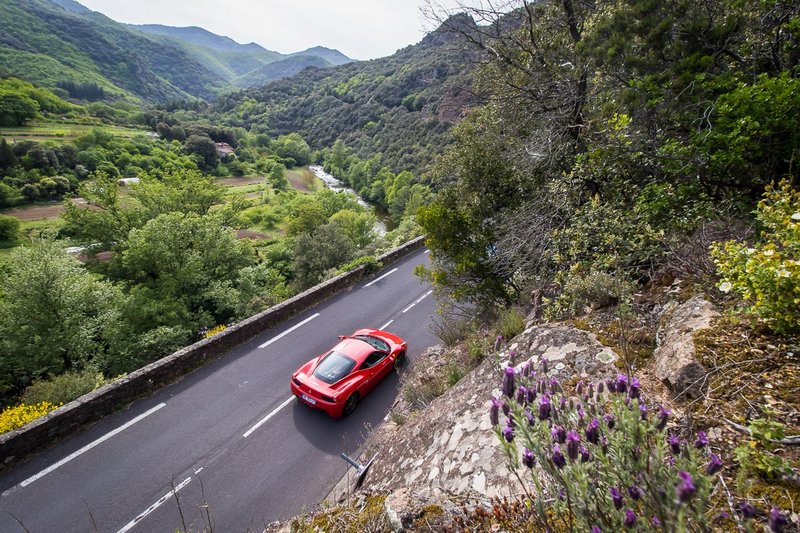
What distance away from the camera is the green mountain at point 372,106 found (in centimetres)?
6581

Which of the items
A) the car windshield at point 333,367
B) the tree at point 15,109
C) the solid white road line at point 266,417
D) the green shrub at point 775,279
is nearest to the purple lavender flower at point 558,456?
the green shrub at point 775,279

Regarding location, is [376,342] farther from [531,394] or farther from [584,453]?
[584,453]

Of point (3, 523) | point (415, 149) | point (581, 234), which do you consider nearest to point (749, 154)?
point (581, 234)

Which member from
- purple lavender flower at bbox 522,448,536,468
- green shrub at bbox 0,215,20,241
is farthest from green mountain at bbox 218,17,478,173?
green shrub at bbox 0,215,20,241

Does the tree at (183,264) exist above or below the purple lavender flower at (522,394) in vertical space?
below

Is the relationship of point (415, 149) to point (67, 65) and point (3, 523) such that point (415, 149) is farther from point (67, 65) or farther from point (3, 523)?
point (67, 65)

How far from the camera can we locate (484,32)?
8977mm

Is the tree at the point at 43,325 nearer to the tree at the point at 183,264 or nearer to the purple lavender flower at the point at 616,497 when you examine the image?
the tree at the point at 183,264

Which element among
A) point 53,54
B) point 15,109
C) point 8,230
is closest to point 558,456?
point 8,230

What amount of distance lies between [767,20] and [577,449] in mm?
7275

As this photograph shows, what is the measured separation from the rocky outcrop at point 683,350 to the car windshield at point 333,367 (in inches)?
264

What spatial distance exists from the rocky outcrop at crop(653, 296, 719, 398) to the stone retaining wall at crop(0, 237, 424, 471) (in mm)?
10552

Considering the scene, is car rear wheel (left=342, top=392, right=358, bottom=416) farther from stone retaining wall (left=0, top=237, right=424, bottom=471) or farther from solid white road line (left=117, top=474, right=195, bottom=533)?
stone retaining wall (left=0, top=237, right=424, bottom=471)

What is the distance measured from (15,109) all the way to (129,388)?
114m
